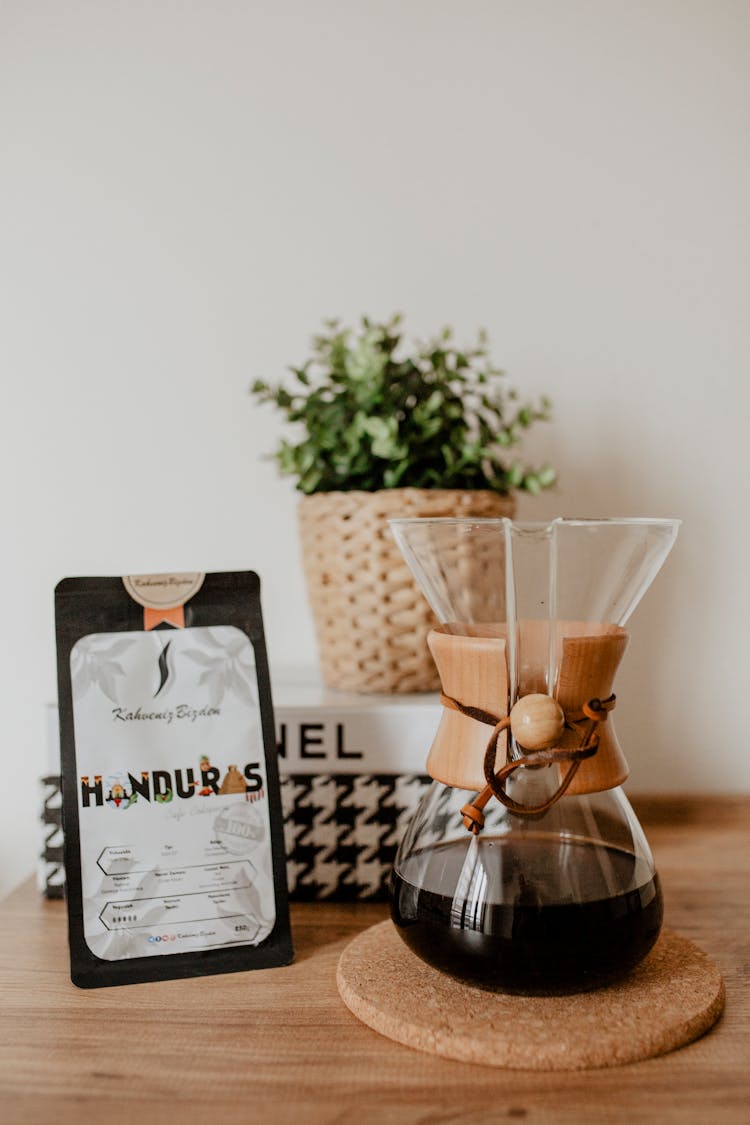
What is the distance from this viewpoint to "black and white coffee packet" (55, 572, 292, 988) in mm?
635

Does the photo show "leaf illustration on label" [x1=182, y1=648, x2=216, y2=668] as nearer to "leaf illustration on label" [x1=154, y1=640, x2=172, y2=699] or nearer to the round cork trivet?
"leaf illustration on label" [x1=154, y1=640, x2=172, y2=699]

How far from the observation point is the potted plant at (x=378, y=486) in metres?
0.82

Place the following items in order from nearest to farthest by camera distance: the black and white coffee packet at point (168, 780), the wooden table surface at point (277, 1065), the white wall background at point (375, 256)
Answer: the wooden table surface at point (277, 1065) < the black and white coffee packet at point (168, 780) < the white wall background at point (375, 256)

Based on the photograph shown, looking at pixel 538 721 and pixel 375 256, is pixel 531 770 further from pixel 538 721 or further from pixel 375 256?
pixel 375 256

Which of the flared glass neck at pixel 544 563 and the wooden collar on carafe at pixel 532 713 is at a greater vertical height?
the flared glass neck at pixel 544 563

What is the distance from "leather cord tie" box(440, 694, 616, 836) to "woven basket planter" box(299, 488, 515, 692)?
27 cm

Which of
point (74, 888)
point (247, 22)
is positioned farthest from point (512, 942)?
point (247, 22)

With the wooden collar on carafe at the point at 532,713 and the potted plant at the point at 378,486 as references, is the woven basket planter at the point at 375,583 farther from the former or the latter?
the wooden collar on carafe at the point at 532,713

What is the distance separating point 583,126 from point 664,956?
2.70ft

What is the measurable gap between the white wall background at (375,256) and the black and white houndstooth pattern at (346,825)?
0.28 meters

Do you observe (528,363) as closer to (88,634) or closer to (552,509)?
(552,509)

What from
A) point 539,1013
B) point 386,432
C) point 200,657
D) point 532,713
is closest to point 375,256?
point 386,432

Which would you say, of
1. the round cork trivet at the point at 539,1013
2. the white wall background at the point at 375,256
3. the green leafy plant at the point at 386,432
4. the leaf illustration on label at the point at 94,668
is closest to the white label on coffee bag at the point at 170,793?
the leaf illustration on label at the point at 94,668

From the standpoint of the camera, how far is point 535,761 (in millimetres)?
556
